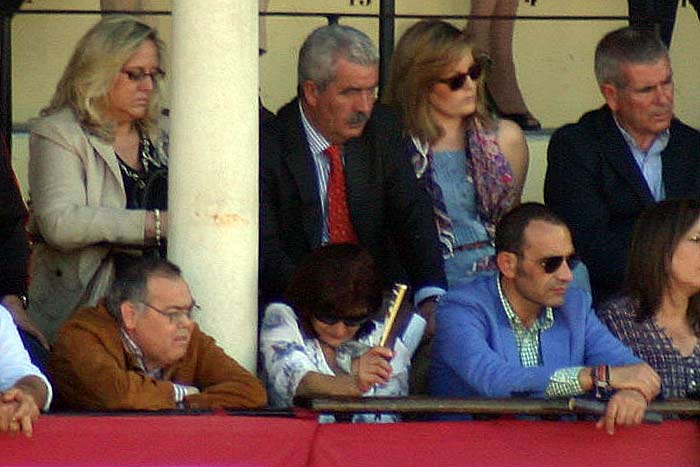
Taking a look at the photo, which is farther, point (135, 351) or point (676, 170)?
point (676, 170)

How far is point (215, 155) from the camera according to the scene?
22.5 ft

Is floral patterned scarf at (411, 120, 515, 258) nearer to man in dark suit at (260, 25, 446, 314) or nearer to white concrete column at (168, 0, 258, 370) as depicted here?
man in dark suit at (260, 25, 446, 314)

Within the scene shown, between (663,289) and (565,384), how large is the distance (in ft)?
2.52

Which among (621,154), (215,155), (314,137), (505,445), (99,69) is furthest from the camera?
(621,154)

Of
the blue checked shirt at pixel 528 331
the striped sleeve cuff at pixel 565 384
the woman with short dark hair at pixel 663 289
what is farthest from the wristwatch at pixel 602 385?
the woman with short dark hair at pixel 663 289

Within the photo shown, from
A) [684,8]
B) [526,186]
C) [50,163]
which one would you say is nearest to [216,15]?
[50,163]

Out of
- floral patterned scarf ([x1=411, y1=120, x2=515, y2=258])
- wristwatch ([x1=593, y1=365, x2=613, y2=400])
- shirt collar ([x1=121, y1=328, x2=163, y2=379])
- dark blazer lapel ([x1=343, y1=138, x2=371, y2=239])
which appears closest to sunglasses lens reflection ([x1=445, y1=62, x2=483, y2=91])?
floral patterned scarf ([x1=411, y1=120, x2=515, y2=258])

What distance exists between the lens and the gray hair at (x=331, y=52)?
294 inches

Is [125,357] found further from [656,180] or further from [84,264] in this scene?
[656,180]

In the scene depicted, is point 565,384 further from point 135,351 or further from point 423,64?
point 423,64

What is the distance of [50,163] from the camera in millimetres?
7195

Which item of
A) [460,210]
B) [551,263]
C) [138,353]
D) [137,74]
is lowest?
[138,353]

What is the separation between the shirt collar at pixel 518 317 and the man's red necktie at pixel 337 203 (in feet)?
2.37

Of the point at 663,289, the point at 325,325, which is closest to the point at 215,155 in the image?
the point at 325,325
